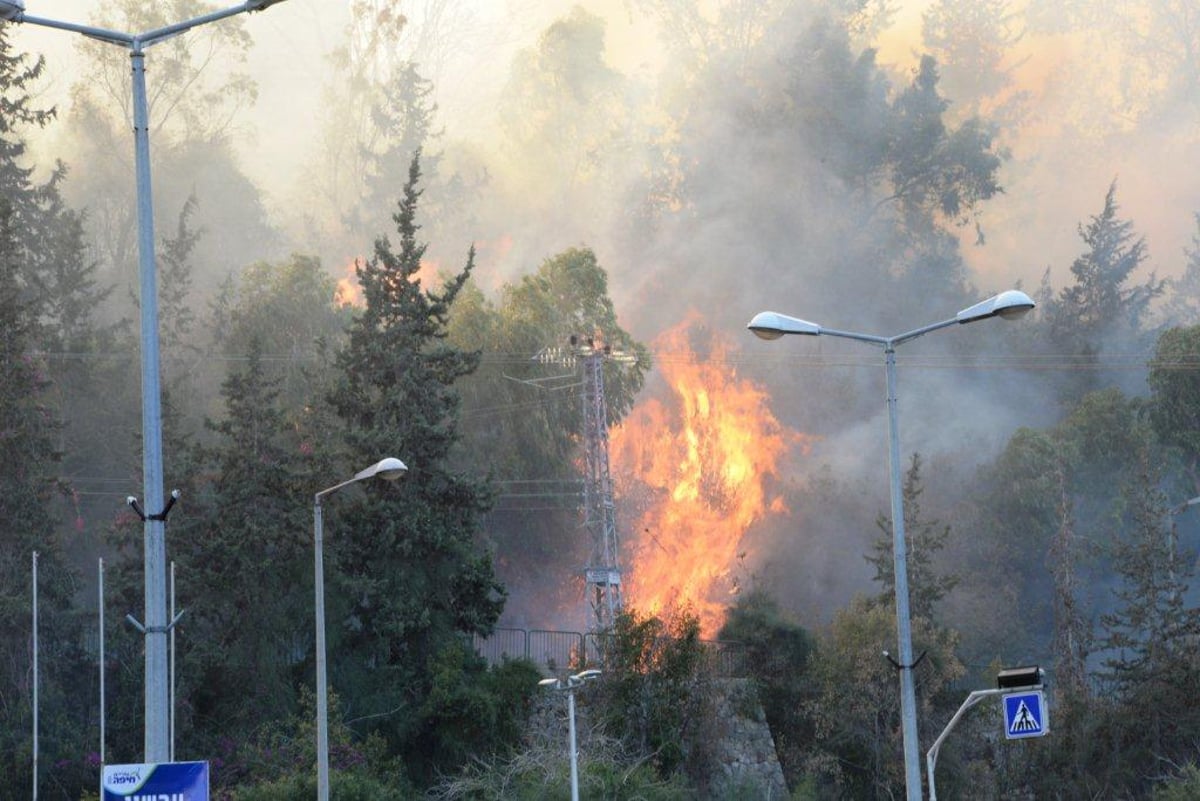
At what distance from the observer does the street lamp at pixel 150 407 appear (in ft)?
48.6

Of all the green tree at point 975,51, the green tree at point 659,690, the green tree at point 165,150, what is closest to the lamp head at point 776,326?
the green tree at point 659,690

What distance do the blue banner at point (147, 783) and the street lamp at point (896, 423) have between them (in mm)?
9437

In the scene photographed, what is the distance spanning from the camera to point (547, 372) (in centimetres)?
7556

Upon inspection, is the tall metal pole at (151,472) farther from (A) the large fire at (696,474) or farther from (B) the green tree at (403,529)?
(A) the large fire at (696,474)

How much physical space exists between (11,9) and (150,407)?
3667 millimetres

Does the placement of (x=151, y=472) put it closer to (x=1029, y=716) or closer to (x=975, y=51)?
(x=1029, y=716)

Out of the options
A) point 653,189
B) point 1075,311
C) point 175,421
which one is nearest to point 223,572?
point 175,421

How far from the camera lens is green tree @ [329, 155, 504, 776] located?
170 ft

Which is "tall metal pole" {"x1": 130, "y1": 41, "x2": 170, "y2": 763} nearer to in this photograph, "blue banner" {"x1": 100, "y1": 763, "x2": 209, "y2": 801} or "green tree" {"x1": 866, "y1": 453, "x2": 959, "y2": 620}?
"blue banner" {"x1": 100, "y1": 763, "x2": 209, "y2": 801}

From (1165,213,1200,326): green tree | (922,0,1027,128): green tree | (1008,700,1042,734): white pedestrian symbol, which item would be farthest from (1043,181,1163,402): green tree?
(1008,700,1042,734): white pedestrian symbol

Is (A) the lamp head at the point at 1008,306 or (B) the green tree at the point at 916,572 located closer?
(A) the lamp head at the point at 1008,306

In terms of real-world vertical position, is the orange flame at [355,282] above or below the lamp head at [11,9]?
above

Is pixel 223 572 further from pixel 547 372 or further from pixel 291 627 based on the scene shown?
pixel 547 372

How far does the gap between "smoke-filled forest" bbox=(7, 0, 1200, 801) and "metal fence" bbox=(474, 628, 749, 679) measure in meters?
0.37
